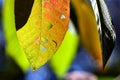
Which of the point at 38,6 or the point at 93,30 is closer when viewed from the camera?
the point at 38,6

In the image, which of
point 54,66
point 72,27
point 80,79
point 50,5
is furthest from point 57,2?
point 80,79

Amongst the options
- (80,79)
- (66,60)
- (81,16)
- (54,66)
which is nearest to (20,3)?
(81,16)

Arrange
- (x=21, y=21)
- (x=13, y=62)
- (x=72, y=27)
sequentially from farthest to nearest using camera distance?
(x=13, y=62) → (x=72, y=27) → (x=21, y=21)

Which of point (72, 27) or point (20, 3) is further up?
point (20, 3)

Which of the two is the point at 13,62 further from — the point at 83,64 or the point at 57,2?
the point at 57,2

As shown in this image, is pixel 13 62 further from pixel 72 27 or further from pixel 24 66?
pixel 72 27

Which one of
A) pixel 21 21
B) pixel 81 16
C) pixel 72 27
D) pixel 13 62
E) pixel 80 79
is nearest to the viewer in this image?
pixel 21 21

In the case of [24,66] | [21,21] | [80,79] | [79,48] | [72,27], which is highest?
[21,21]
